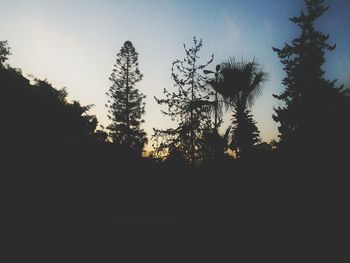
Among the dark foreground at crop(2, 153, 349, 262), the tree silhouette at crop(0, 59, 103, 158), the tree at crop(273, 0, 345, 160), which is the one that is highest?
the tree at crop(273, 0, 345, 160)

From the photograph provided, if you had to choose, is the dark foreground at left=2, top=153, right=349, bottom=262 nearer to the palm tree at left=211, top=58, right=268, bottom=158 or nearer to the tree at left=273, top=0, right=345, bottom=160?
the palm tree at left=211, top=58, right=268, bottom=158

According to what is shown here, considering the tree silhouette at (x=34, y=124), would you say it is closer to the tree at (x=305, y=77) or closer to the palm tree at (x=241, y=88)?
the palm tree at (x=241, y=88)

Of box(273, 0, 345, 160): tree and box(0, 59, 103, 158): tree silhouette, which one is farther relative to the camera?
box(273, 0, 345, 160): tree

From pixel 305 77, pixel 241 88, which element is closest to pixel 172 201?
pixel 241 88

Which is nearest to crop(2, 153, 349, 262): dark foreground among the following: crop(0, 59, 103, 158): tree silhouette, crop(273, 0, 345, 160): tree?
crop(0, 59, 103, 158): tree silhouette

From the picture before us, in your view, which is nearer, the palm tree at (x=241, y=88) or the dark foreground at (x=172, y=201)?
the dark foreground at (x=172, y=201)

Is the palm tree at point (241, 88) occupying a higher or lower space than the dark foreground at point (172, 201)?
higher

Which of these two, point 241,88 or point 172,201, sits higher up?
point 241,88

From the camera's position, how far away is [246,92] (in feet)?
32.3

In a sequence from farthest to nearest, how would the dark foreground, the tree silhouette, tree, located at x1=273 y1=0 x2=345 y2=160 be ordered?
tree, located at x1=273 y1=0 x2=345 y2=160 → the tree silhouette → the dark foreground

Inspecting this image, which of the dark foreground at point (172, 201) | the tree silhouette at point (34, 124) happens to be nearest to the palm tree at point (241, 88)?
the dark foreground at point (172, 201)

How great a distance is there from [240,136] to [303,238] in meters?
4.01

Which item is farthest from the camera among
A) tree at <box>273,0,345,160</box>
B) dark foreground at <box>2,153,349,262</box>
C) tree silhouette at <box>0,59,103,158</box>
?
tree at <box>273,0,345,160</box>

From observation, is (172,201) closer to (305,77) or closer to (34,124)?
(34,124)
